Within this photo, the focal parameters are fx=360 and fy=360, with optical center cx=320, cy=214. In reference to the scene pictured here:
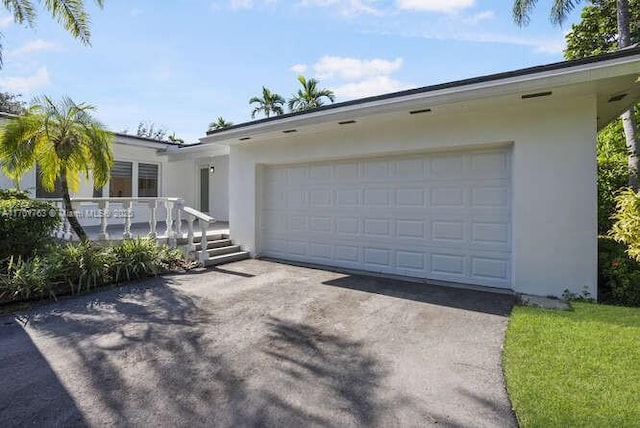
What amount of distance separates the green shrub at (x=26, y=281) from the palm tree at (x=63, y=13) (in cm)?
507

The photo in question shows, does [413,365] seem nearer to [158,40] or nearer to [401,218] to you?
[401,218]

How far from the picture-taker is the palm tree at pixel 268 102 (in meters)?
26.0

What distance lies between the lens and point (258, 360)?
12.0ft

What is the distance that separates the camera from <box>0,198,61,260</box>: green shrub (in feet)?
21.4

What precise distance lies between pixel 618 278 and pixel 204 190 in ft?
44.0

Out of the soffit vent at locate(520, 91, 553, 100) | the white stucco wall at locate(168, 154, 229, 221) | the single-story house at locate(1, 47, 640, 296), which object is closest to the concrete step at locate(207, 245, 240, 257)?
the single-story house at locate(1, 47, 640, 296)

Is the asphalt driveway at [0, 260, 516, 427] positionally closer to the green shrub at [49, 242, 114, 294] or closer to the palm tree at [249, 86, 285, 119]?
the green shrub at [49, 242, 114, 294]

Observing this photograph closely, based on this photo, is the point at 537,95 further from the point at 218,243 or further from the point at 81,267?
the point at 81,267

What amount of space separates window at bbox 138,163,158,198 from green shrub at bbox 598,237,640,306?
14.0 m

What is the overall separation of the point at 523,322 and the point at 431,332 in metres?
1.22

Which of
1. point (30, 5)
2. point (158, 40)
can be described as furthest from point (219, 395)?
point (30, 5)

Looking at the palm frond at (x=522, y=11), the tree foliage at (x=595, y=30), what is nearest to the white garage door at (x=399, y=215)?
the palm frond at (x=522, y=11)

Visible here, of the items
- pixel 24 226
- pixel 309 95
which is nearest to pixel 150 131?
pixel 309 95

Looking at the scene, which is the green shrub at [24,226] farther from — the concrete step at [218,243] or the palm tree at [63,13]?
the palm tree at [63,13]
